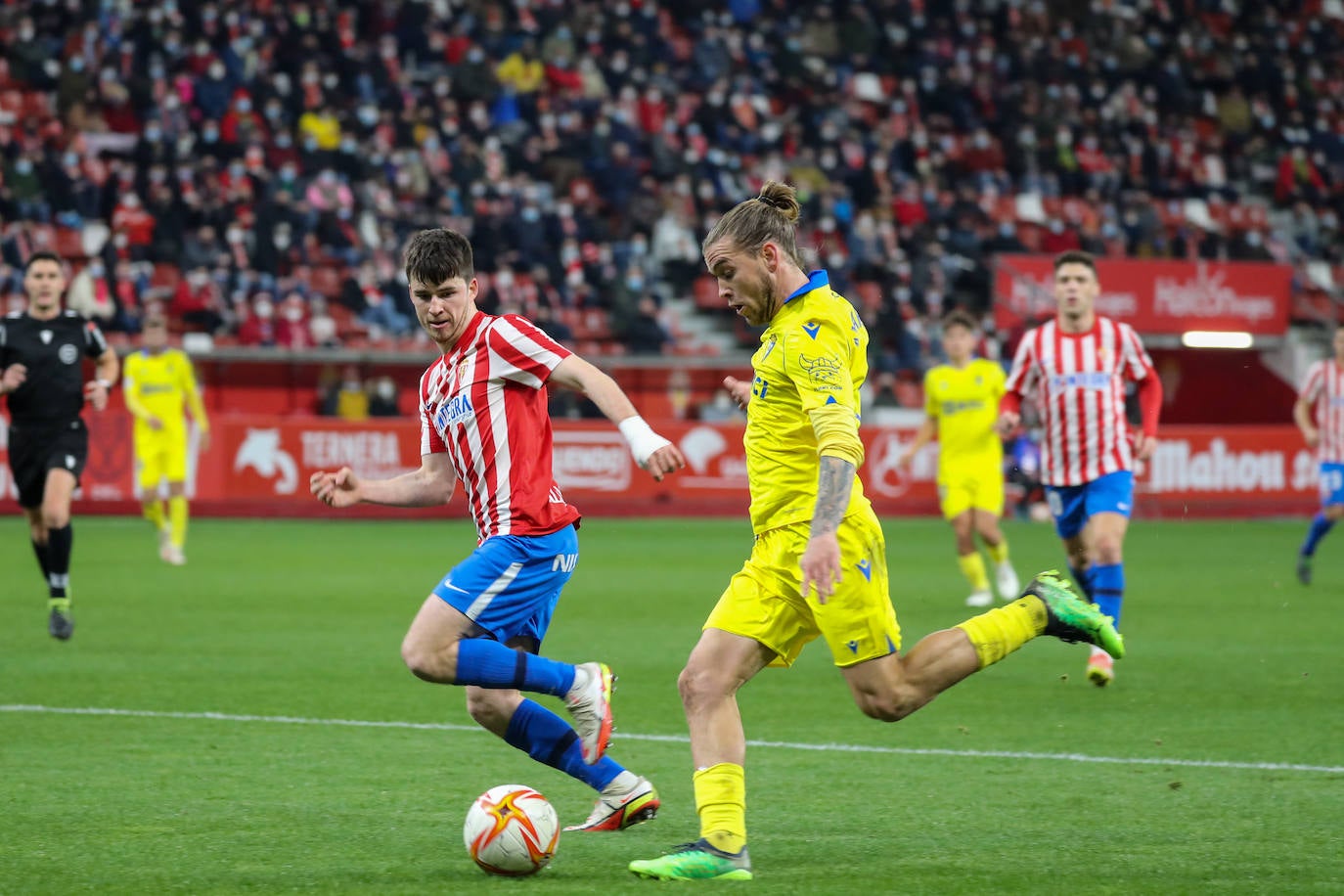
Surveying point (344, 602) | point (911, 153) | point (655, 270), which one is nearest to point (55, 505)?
point (344, 602)

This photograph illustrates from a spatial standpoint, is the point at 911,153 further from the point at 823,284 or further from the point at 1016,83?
the point at 823,284

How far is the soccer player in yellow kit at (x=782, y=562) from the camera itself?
5.31m

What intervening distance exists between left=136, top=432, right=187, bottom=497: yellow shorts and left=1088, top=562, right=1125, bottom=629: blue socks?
11.4 meters

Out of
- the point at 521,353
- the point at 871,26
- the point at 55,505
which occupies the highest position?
the point at 871,26

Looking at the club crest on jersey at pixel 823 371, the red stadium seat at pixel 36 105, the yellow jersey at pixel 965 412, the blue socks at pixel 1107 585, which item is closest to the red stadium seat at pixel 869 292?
the red stadium seat at pixel 36 105

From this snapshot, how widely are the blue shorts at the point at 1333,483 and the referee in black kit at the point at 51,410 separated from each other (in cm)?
1116

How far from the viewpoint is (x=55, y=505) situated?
1187 centimetres

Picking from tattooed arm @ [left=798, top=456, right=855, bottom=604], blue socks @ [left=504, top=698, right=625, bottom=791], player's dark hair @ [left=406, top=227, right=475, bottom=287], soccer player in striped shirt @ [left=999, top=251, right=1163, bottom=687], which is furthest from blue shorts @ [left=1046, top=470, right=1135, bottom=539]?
tattooed arm @ [left=798, top=456, right=855, bottom=604]

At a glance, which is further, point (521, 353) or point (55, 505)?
point (55, 505)

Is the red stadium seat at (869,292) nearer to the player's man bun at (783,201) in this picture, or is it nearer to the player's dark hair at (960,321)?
the player's dark hair at (960,321)

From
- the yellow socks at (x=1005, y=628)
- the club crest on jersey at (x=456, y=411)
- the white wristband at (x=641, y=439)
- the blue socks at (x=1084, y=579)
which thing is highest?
the club crest on jersey at (x=456, y=411)

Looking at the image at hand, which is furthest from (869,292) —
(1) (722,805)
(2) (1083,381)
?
(1) (722,805)

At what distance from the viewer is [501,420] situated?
6.12 m

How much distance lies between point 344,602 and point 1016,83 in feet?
80.5
